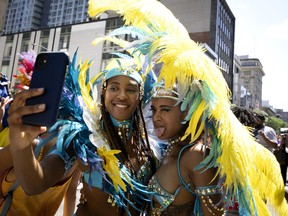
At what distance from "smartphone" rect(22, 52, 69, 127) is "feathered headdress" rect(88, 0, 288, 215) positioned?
604mm

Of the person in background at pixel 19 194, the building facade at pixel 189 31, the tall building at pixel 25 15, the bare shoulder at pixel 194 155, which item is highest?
the tall building at pixel 25 15

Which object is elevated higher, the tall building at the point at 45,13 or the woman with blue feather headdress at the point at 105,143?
the tall building at the point at 45,13

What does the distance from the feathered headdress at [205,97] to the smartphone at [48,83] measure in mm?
604

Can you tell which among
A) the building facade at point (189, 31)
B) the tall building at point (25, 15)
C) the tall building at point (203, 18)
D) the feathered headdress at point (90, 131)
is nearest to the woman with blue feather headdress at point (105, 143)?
the feathered headdress at point (90, 131)

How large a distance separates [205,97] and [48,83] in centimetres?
82

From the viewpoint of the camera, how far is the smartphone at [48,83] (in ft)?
3.16

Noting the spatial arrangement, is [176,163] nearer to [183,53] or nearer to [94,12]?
[183,53]

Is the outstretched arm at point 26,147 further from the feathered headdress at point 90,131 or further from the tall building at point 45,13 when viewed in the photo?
the tall building at point 45,13

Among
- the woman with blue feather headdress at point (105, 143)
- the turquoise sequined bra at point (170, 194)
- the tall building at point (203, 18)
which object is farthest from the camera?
the tall building at point (203, 18)

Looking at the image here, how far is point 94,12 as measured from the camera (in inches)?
71.9

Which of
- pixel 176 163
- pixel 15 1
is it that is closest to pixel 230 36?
pixel 176 163

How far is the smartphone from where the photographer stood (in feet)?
3.16

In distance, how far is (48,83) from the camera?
3.30 ft

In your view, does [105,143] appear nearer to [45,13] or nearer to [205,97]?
[205,97]
